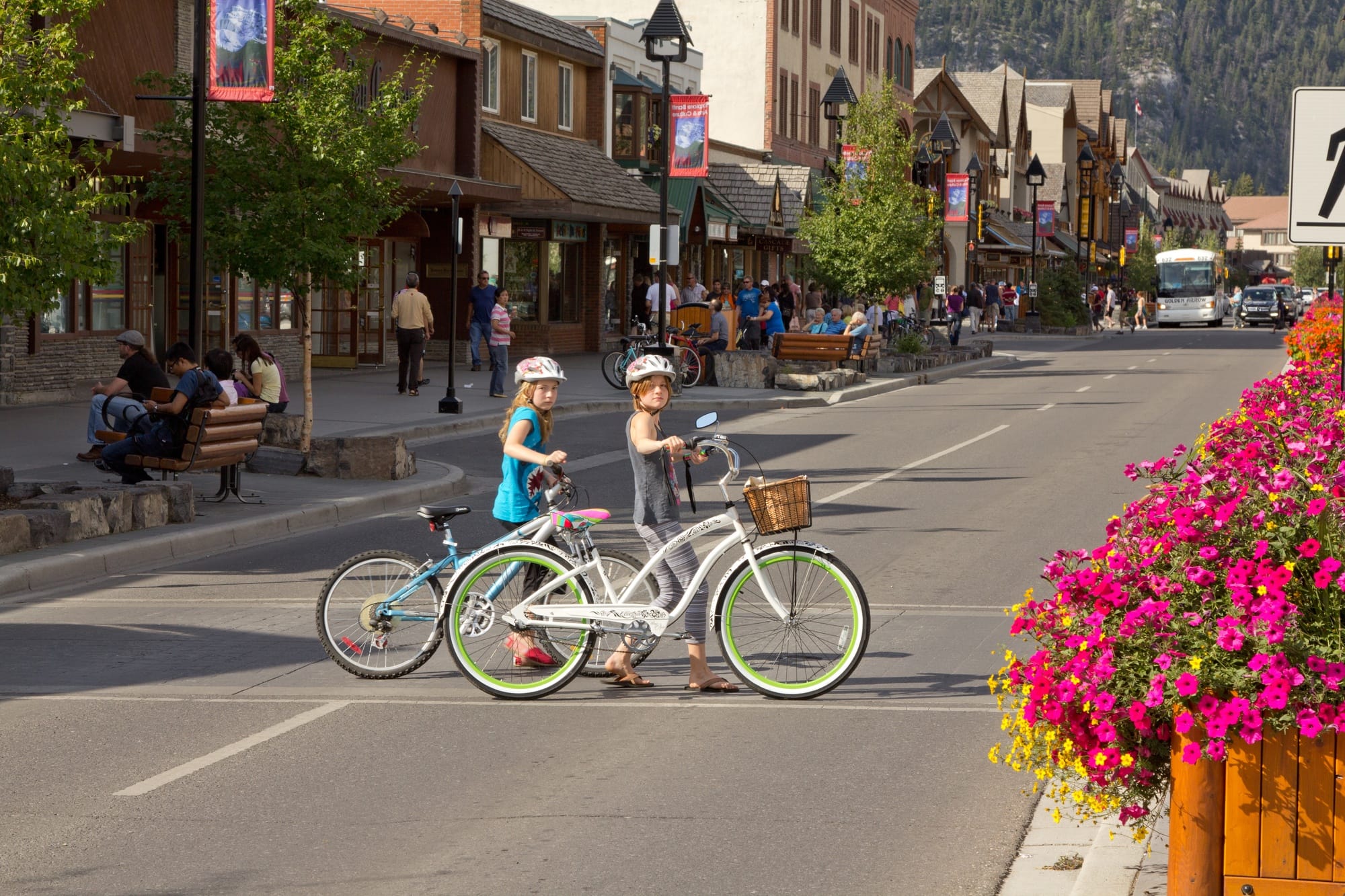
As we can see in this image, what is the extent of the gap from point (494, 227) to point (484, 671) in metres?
29.6

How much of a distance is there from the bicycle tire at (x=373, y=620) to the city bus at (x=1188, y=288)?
76.8 m

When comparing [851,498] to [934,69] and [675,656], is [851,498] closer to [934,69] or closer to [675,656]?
[675,656]

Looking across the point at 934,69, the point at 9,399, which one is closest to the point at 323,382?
the point at 9,399

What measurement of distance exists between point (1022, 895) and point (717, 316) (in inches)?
1051

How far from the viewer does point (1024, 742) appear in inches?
205

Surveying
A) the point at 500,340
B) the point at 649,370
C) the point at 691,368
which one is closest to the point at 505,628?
the point at 649,370

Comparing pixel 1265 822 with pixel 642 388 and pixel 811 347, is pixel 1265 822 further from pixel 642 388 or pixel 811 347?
pixel 811 347

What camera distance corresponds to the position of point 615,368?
29.9m

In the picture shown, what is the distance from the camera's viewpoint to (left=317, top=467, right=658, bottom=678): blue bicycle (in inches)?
335

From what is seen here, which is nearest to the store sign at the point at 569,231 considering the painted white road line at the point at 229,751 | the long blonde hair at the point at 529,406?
the long blonde hair at the point at 529,406

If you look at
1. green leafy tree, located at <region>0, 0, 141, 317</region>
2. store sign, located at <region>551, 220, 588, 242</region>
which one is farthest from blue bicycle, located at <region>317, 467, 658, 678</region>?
store sign, located at <region>551, 220, 588, 242</region>

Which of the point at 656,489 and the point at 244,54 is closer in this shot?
the point at 656,489

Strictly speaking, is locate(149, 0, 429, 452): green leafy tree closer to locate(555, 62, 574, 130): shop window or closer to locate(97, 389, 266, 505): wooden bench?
locate(97, 389, 266, 505): wooden bench

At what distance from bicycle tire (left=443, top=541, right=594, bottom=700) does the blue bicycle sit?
2.8 inches
